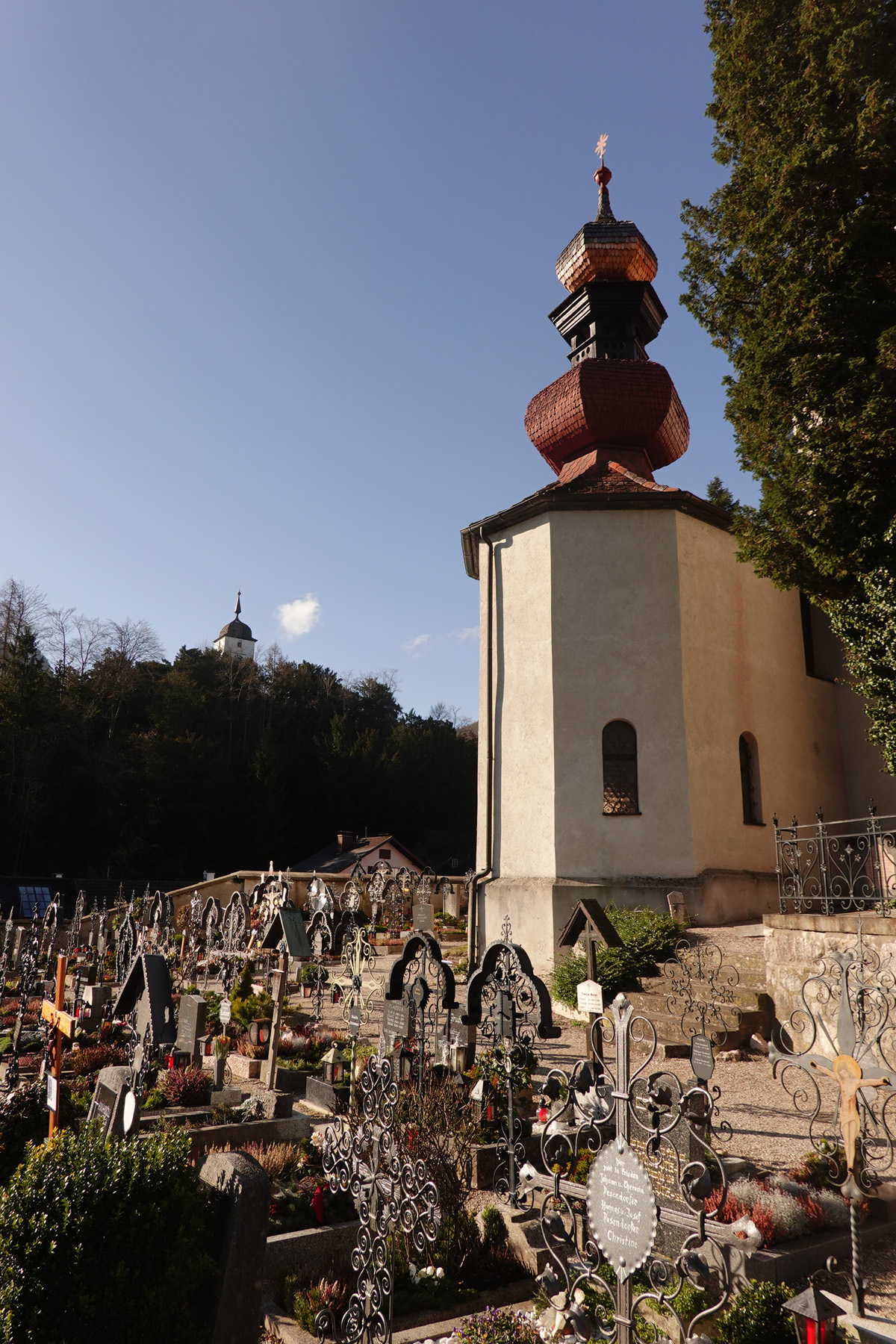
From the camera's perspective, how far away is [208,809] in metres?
46.4

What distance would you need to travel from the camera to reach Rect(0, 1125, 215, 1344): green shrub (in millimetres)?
3525

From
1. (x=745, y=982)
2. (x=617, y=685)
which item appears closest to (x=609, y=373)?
(x=617, y=685)

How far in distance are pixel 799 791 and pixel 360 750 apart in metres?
39.7

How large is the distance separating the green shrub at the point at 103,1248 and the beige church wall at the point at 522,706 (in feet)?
38.8

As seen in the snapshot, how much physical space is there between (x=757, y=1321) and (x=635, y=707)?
40.9 ft

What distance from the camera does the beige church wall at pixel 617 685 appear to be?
1534 centimetres

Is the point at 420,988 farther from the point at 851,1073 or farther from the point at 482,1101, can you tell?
the point at 851,1073

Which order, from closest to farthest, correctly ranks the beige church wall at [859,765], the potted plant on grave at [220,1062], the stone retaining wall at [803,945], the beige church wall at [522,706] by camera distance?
the potted plant on grave at [220,1062] < the stone retaining wall at [803,945] < the beige church wall at [522,706] < the beige church wall at [859,765]

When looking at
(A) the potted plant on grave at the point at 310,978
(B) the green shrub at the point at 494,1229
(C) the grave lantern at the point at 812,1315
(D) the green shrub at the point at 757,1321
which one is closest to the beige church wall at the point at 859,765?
(A) the potted plant on grave at the point at 310,978

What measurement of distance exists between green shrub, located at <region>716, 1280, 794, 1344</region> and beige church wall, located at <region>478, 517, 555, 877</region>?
11403mm

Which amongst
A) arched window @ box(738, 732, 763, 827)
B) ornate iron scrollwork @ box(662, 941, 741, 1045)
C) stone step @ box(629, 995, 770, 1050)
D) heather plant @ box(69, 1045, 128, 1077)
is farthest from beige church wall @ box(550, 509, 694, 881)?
heather plant @ box(69, 1045, 128, 1077)

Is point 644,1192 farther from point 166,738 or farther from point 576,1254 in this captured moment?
point 166,738

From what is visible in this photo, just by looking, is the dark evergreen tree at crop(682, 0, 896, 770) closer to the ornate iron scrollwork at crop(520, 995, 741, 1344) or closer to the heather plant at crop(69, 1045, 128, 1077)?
the ornate iron scrollwork at crop(520, 995, 741, 1344)

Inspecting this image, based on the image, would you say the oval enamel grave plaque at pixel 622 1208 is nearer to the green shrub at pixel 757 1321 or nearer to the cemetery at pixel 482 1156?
the cemetery at pixel 482 1156
